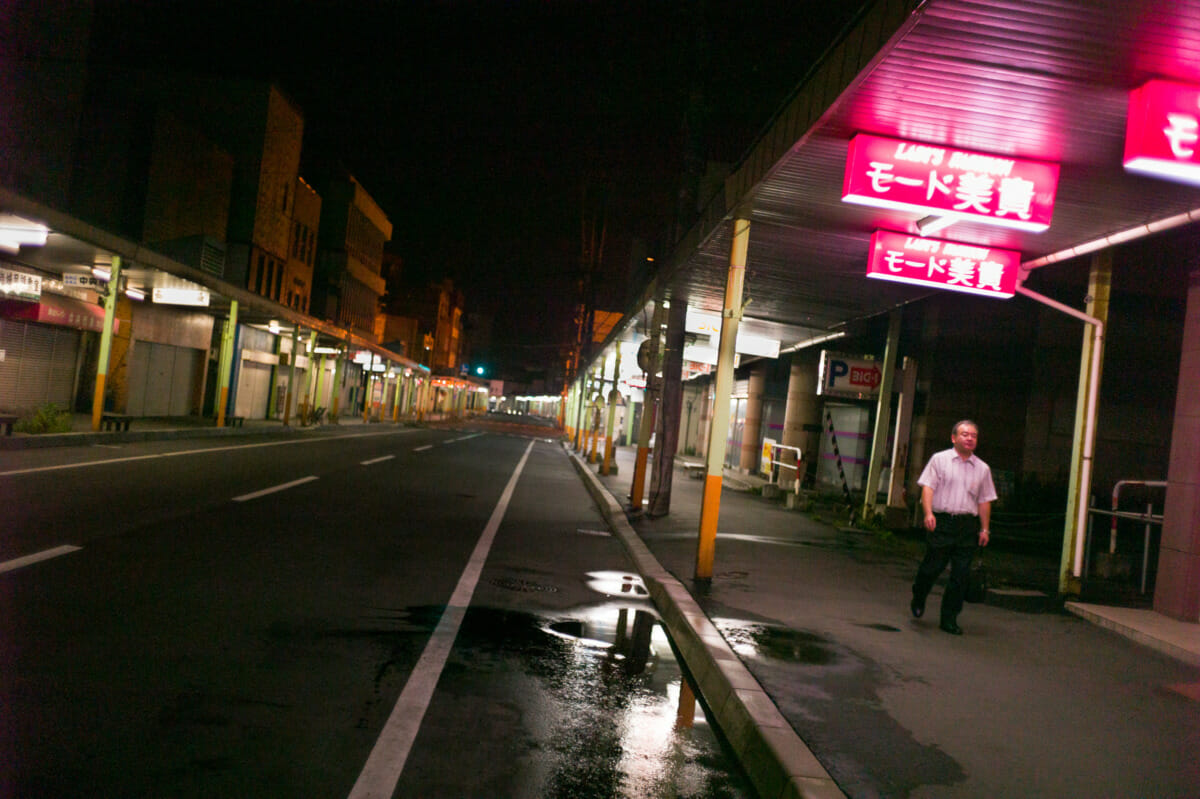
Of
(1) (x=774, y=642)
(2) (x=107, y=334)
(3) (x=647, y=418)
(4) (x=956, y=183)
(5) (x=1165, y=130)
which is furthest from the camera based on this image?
Result: (2) (x=107, y=334)

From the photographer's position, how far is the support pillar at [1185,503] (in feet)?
28.6

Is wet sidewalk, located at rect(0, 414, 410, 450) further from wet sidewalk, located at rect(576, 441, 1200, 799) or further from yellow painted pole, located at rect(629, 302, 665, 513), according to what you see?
wet sidewalk, located at rect(576, 441, 1200, 799)

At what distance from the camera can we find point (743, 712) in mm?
5008

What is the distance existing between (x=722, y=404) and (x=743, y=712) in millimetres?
4830

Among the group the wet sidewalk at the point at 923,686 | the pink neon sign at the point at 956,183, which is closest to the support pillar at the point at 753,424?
the wet sidewalk at the point at 923,686

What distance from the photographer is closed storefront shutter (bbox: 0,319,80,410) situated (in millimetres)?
24328

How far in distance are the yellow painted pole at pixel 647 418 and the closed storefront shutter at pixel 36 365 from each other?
1795 cm

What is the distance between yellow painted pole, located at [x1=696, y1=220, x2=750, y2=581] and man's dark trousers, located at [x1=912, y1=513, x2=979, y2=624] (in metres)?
2.19

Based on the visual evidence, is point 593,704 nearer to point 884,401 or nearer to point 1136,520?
point 1136,520

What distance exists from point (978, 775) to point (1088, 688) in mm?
2468

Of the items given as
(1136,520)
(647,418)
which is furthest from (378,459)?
(1136,520)

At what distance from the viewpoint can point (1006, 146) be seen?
688 cm

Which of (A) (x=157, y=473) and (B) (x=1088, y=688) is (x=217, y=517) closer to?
(A) (x=157, y=473)

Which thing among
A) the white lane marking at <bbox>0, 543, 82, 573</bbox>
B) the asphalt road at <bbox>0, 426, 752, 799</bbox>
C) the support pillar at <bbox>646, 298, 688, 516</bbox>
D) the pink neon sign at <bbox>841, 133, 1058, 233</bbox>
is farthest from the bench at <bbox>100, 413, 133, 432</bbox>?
the pink neon sign at <bbox>841, 133, 1058, 233</bbox>
